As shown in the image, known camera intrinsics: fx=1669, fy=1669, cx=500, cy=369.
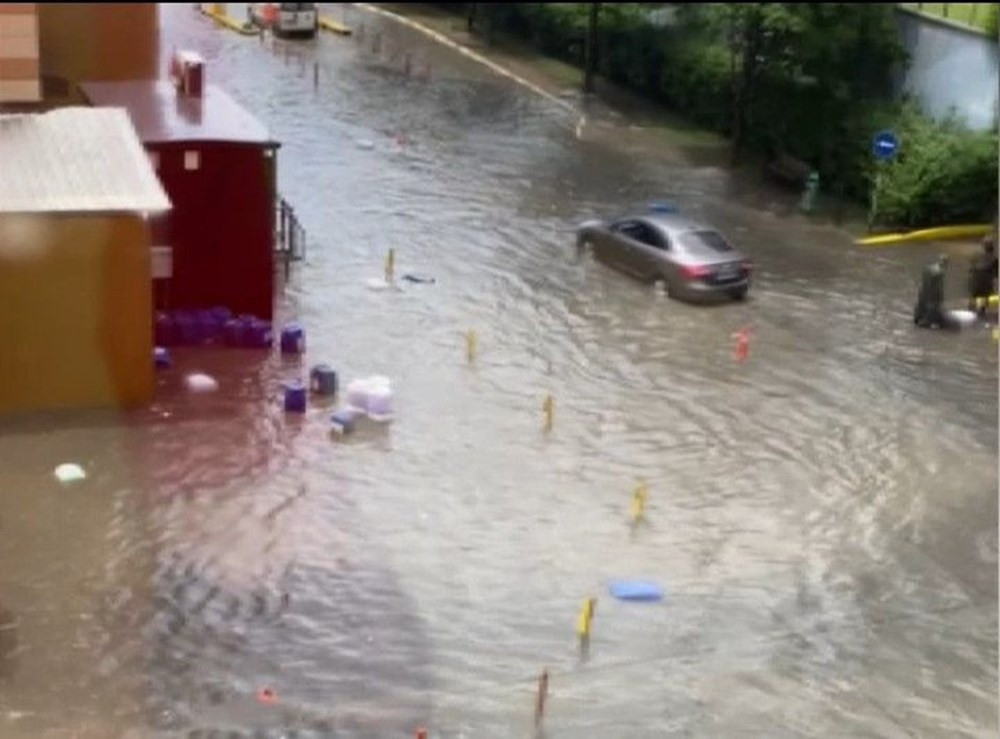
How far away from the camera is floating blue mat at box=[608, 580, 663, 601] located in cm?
1723

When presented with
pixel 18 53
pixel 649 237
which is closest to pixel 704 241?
pixel 649 237

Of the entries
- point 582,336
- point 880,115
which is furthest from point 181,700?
point 880,115

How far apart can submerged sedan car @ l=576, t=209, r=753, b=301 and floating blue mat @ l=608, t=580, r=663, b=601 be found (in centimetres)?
1027

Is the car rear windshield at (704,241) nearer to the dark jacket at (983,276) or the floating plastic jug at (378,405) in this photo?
the dark jacket at (983,276)

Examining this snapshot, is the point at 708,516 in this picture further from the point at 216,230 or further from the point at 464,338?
the point at 216,230

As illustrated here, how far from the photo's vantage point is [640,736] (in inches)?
585

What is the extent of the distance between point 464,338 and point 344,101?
1889 centimetres

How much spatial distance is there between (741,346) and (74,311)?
990cm

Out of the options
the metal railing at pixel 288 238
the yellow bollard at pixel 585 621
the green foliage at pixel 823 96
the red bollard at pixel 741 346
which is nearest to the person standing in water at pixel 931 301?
the red bollard at pixel 741 346

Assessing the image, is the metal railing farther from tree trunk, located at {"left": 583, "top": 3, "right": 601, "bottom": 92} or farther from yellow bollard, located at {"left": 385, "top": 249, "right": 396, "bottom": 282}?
tree trunk, located at {"left": 583, "top": 3, "right": 601, "bottom": 92}

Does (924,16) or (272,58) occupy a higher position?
(924,16)

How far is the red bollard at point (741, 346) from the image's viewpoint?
81.6 ft

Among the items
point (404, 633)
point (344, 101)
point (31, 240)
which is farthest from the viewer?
point (344, 101)

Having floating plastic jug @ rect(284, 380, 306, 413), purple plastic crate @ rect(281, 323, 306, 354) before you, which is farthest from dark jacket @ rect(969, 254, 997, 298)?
floating plastic jug @ rect(284, 380, 306, 413)
